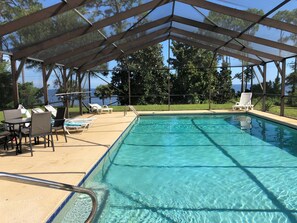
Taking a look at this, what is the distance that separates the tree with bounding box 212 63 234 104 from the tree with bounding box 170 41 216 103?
0.53 m

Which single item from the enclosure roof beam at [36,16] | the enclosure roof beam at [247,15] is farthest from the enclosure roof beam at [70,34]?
the enclosure roof beam at [36,16]

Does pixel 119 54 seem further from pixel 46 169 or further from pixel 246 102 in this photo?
pixel 46 169

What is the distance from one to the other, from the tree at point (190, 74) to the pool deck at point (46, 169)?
34.5 feet

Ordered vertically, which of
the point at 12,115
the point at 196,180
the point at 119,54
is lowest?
the point at 196,180

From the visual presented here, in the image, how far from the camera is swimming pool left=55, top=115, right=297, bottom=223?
363 cm

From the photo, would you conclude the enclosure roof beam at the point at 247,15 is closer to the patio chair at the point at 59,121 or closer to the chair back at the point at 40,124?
the patio chair at the point at 59,121

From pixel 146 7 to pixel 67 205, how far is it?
557 cm

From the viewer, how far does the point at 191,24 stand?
32.0 feet

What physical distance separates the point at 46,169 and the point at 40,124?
1.43 metres

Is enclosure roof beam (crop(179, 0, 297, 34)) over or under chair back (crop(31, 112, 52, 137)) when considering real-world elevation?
over

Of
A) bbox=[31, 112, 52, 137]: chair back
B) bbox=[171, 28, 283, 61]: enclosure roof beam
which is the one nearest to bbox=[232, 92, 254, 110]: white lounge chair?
bbox=[171, 28, 283, 61]: enclosure roof beam

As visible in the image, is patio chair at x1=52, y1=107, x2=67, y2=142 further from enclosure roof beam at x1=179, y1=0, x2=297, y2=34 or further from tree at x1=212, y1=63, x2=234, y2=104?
tree at x1=212, y1=63, x2=234, y2=104

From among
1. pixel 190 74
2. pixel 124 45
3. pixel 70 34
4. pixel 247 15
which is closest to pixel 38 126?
pixel 70 34

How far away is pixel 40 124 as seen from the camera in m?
5.68
